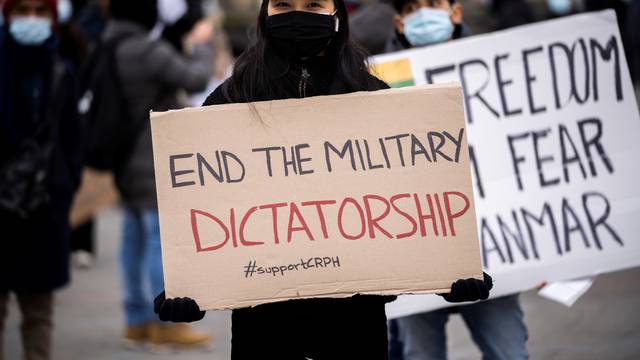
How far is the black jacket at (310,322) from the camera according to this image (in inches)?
133

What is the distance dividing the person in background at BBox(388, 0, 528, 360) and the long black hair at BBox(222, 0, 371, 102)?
1.06m

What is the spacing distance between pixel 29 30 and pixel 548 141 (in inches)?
107

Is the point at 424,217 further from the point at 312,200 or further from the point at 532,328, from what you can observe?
the point at 532,328

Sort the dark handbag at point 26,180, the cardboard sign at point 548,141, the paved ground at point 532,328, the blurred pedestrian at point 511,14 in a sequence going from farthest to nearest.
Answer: the blurred pedestrian at point 511,14, the paved ground at point 532,328, the dark handbag at point 26,180, the cardboard sign at point 548,141

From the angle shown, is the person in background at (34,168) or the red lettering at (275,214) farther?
the person in background at (34,168)

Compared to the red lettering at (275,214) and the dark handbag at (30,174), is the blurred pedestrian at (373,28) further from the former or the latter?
the red lettering at (275,214)

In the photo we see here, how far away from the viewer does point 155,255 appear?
6820 millimetres

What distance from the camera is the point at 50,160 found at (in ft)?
19.2

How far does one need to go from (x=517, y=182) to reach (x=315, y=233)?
1293 millimetres

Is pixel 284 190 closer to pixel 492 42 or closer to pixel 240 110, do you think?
pixel 240 110

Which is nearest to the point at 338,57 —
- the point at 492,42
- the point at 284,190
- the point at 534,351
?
the point at 284,190

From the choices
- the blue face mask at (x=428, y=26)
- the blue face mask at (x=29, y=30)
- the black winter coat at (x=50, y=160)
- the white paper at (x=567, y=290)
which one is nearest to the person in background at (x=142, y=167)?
the black winter coat at (x=50, y=160)

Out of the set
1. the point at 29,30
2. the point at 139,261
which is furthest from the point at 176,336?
the point at 29,30

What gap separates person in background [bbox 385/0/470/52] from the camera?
14.8 feet
